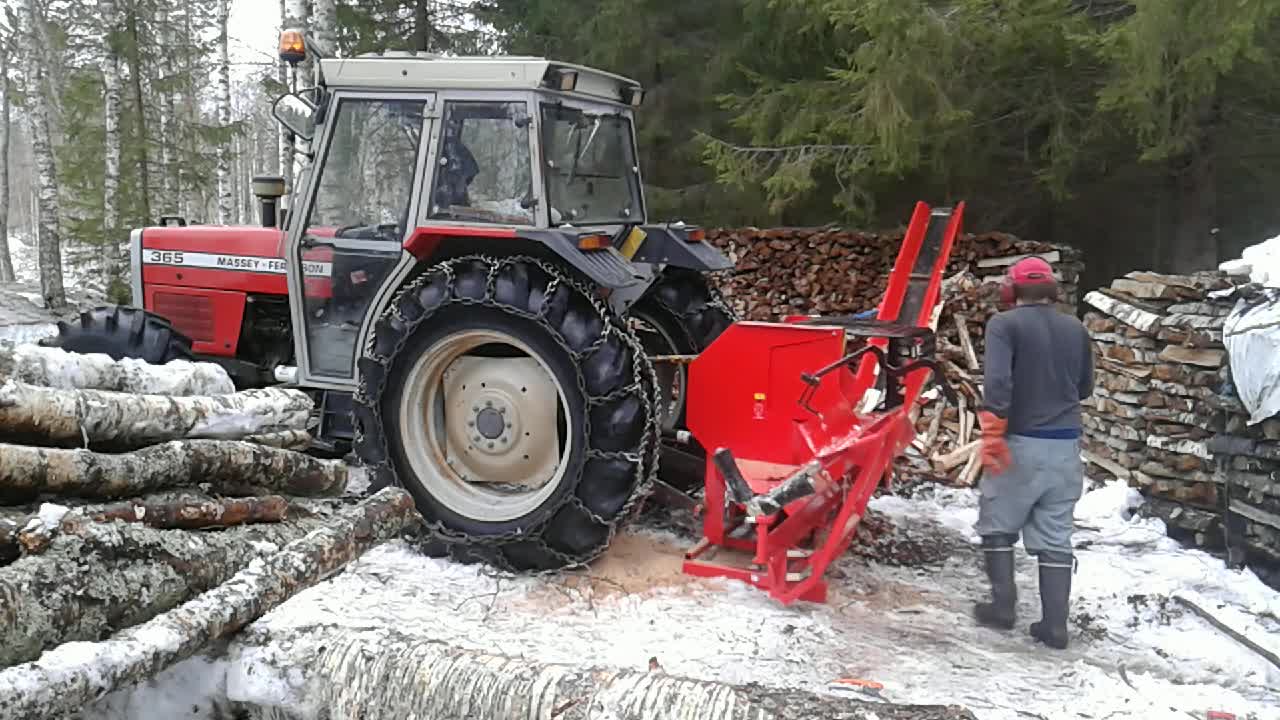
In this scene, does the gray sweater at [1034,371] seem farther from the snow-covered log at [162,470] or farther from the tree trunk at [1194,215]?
the tree trunk at [1194,215]

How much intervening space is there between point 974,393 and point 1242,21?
117 inches

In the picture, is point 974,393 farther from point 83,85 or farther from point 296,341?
point 83,85

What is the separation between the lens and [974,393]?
295 inches

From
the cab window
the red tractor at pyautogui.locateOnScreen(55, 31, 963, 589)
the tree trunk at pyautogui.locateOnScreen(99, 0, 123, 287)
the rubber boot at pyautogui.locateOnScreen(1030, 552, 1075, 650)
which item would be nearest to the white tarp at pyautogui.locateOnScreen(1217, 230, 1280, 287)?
the red tractor at pyautogui.locateOnScreen(55, 31, 963, 589)

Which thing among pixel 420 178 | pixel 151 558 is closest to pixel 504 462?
pixel 420 178

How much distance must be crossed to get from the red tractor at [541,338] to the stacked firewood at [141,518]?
29.6 inches

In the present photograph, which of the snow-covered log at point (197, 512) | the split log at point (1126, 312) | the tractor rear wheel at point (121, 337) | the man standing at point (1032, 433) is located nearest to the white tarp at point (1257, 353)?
the split log at point (1126, 312)

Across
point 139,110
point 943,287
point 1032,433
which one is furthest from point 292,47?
point 139,110

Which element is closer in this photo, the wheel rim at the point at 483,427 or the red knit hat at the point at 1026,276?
the red knit hat at the point at 1026,276

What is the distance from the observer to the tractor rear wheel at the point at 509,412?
467 centimetres

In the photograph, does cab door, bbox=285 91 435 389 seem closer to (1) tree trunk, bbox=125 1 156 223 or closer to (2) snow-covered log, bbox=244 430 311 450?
(2) snow-covered log, bbox=244 430 311 450

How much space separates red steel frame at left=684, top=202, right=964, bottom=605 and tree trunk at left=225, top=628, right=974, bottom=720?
188 cm

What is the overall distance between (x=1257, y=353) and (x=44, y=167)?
607 inches

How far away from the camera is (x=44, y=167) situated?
14.5m
